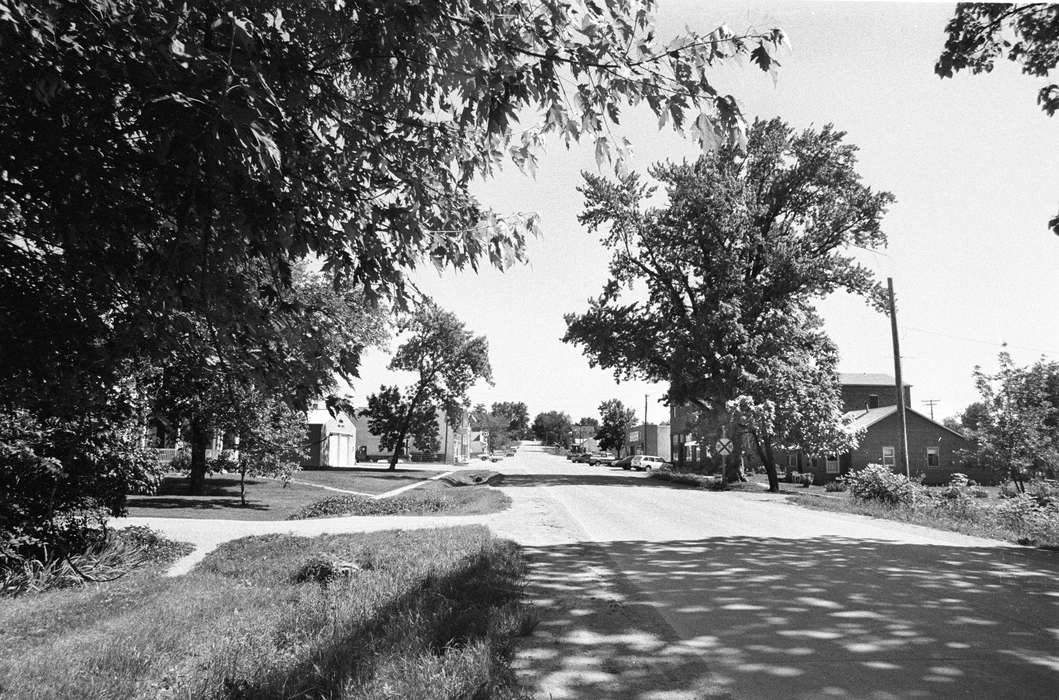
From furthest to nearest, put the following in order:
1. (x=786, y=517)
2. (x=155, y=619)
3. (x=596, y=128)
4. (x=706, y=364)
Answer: (x=706, y=364), (x=786, y=517), (x=155, y=619), (x=596, y=128)

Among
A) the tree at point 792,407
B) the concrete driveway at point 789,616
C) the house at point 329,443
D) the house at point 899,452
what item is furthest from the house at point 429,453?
the concrete driveway at point 789,616

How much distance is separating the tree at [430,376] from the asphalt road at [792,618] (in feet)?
129

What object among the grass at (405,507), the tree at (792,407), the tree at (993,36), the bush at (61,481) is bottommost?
the grass at (405,507)

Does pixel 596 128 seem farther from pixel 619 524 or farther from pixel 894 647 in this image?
pixel 619 524

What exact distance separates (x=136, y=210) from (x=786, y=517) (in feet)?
52.9

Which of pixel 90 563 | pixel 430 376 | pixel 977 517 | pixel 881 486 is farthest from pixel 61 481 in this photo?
pixel 430 376

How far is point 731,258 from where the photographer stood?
32.8 meters

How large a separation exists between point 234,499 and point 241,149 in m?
21.4

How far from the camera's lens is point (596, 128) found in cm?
410

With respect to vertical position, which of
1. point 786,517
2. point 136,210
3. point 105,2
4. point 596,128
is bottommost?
point 786,517

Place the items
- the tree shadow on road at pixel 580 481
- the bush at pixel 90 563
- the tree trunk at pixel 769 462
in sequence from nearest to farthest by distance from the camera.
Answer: the bush at pixel 90 563, the tree trunk at pixel 769 462, the tree shadow on road at pixel 580 481

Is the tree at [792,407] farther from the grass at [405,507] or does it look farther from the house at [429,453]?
the house at [429,453]

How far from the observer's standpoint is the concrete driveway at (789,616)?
14.5ft

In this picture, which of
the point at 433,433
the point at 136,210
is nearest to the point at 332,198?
the point at 136,210
